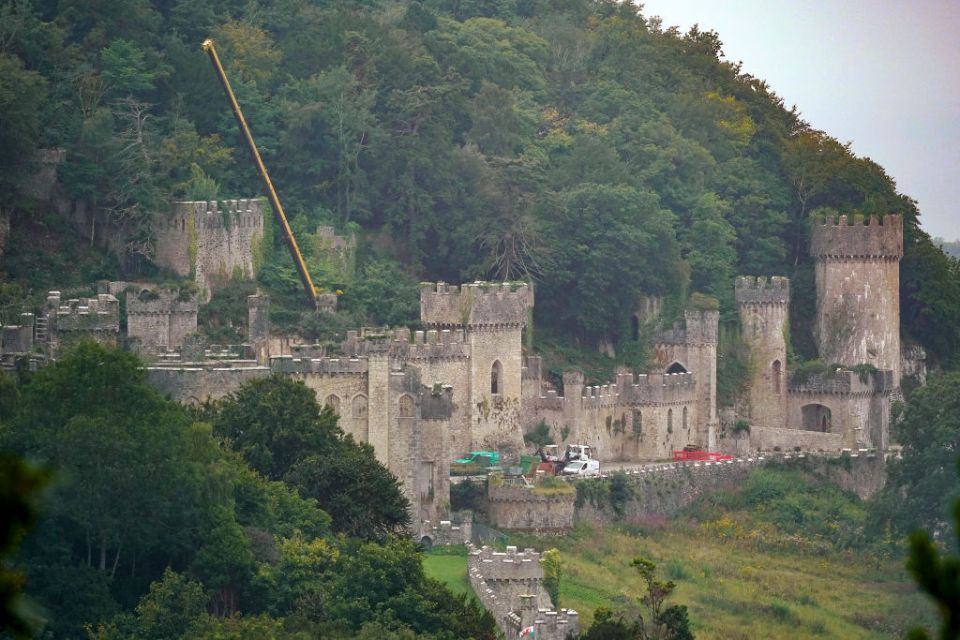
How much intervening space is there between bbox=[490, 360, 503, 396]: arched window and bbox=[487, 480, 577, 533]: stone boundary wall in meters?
4.72

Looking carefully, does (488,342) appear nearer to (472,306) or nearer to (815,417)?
(472,306)

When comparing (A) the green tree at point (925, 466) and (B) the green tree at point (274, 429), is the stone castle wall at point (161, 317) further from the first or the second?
(A) the green tree at point (925, 466)

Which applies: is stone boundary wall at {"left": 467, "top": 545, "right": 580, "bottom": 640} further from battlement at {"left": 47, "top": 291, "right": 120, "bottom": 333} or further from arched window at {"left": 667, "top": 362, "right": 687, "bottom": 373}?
arched window at {"left": 667, "top": 362, "right": 687, "bottom": 373}

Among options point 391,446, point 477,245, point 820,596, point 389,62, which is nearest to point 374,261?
point 477,245

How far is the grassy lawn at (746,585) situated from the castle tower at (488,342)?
160 inches

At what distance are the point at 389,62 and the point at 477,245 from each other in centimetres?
658

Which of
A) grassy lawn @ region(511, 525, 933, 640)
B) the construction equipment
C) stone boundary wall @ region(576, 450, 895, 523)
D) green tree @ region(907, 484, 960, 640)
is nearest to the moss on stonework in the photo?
the construction equipment

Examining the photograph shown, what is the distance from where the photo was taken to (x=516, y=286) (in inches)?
2138

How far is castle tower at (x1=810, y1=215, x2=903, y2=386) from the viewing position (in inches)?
2549

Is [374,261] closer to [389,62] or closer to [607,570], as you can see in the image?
[389,62]

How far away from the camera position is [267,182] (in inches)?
2212

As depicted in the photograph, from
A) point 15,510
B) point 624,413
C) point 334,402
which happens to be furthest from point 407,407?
point 15,510

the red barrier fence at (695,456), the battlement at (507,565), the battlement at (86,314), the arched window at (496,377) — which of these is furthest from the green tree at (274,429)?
the red barrier fence at (695,456)

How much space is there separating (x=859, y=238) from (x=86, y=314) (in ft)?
91.5
